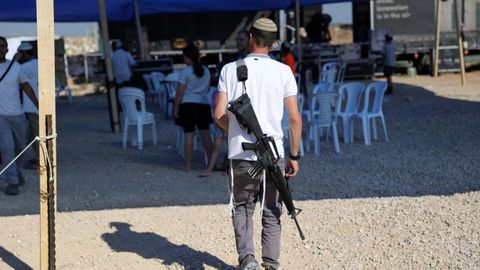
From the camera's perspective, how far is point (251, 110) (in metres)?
4.21

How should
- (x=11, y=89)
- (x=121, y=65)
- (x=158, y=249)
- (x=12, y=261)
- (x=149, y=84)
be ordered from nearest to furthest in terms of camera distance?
(x=12, y=261) < (x=158, y=249) < (x=11, y=89) < (x=121, y=65) < (x=149, y=84)

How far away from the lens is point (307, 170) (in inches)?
336

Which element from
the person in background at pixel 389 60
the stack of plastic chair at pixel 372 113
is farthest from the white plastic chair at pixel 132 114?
the person in background at pixel 389 60

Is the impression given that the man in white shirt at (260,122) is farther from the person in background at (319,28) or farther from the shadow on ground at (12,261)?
the person in background at (319,28)

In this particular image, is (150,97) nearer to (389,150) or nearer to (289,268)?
(389,150)

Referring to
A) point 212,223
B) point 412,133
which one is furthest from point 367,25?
point 212,223

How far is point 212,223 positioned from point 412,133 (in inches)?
229

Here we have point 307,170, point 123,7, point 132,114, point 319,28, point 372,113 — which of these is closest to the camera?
point 307,170

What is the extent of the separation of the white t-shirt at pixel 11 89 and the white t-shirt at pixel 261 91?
12.2 feet

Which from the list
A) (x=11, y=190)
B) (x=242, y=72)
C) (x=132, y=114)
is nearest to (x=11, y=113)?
(x=11, y=190)

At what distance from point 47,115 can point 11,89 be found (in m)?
3.31

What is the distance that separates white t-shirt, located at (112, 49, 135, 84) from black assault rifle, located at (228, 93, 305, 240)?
1096 cm

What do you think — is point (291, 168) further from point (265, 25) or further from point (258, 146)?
point (265, 25)

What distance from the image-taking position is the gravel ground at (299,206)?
515 cm
